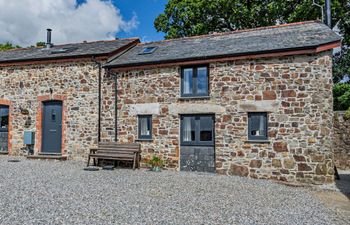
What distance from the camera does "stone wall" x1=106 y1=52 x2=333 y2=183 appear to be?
8734mm

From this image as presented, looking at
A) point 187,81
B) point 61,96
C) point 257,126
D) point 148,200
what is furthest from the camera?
point 61,96

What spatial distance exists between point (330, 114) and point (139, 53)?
25.4 feet

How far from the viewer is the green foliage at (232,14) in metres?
17.8

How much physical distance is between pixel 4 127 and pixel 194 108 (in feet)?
30.7

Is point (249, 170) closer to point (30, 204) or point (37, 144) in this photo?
point (30, 204)

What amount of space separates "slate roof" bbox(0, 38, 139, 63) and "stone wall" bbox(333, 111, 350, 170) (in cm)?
1047

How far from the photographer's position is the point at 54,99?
12.6 m

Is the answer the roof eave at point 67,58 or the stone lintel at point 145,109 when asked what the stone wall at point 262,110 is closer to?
the stone lintel at point 145,109

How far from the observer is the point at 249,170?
9.42 meters

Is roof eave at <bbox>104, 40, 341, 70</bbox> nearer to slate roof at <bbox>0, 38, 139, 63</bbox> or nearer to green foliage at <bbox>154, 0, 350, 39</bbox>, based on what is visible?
slate roof at <bbox>0, 38, 139, 63</bbox>

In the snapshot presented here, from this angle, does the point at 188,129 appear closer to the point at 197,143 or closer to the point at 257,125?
the point at 197,143

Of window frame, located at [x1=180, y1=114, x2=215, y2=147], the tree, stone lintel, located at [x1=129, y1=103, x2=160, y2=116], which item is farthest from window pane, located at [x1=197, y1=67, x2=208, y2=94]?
the tree

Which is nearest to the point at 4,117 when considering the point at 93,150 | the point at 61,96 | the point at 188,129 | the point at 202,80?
the point at 61,96

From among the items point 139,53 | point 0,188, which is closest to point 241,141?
point 139,53
